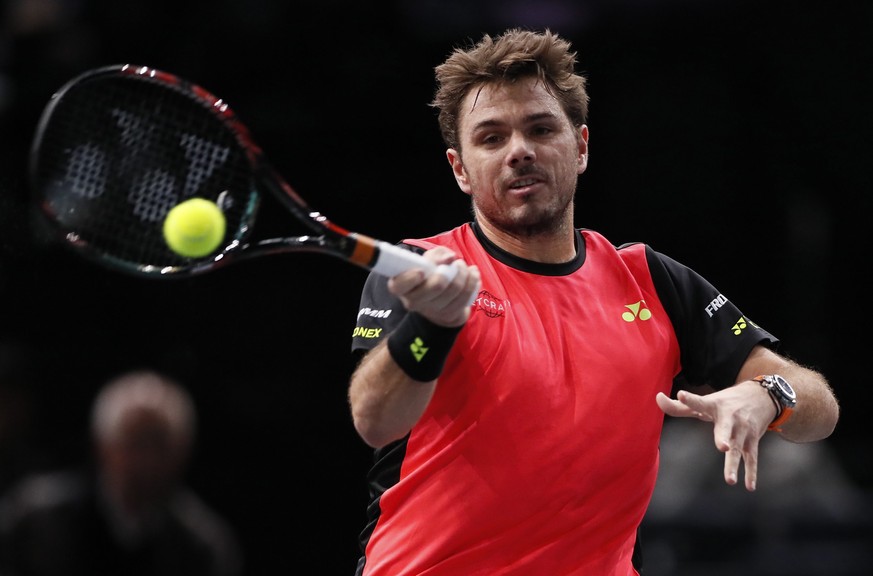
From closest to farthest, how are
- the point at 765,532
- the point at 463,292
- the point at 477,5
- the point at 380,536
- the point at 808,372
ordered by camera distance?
the point at 463,292
the point at 380,536
the point at 808,372
the point at 765,532
the point at 477,5

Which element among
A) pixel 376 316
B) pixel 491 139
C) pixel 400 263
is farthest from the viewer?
pixel 491 139

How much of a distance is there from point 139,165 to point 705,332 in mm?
1856

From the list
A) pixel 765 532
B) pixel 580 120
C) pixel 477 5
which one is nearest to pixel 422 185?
pixel 477 5

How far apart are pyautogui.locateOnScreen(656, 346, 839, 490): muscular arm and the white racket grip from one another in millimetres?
729

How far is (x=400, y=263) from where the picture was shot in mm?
3230

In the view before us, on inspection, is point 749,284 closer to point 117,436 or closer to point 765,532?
point 765,532

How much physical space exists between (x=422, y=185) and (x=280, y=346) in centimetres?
147

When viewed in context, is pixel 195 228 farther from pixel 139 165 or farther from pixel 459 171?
pixel 459 171

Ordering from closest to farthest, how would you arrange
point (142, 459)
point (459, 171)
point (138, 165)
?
1. point (138, 165)
2. point (459, 171)
3. point (142, 459)

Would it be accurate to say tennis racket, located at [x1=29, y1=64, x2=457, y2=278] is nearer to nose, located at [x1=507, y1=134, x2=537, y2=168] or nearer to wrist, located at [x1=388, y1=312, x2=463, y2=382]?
wrist, located at [x1=388, y1=312, x2=463, y2=382]

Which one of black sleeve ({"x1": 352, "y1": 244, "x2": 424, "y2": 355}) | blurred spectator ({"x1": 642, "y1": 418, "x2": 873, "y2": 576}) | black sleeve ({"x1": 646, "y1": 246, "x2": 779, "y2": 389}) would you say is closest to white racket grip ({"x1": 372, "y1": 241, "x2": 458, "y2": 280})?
black sleeve ({"x1": 352, "y1": 244, "x2": 424, "y2": 355})

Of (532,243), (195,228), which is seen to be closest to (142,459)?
(195,228)

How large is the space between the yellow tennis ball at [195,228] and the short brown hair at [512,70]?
928 mm

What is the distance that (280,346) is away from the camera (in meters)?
8.24
